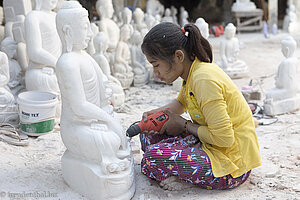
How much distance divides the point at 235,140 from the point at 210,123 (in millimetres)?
277

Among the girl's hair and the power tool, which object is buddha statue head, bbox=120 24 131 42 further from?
the girl's hair

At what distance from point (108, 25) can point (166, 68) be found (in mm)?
3820

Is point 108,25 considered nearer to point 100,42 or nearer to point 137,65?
point 137,65

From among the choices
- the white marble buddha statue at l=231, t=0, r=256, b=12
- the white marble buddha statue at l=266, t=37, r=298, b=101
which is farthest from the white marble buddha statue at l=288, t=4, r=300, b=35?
the white marble buddha statue at l=266, t=37, r=298, b=101

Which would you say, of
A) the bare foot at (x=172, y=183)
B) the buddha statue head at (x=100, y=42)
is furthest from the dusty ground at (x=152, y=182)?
the buddha statue head at (x=100, y=42)

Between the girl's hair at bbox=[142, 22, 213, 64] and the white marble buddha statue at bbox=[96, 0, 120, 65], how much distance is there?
141 inches

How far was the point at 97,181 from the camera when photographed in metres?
2.56

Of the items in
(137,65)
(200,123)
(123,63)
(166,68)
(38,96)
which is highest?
(166,68)

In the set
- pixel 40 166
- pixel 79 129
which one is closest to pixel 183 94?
pixel 79 129

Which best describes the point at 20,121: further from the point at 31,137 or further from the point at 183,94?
the point at 183,94

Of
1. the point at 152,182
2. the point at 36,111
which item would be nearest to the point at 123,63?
the point at 36,111

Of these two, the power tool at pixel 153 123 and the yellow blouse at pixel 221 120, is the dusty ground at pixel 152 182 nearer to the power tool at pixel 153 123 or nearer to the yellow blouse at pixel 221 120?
the yellow blouse at pixel 221 120

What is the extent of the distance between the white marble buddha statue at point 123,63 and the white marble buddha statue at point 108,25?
125 millimetres

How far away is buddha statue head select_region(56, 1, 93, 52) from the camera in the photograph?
2617 millimetres
